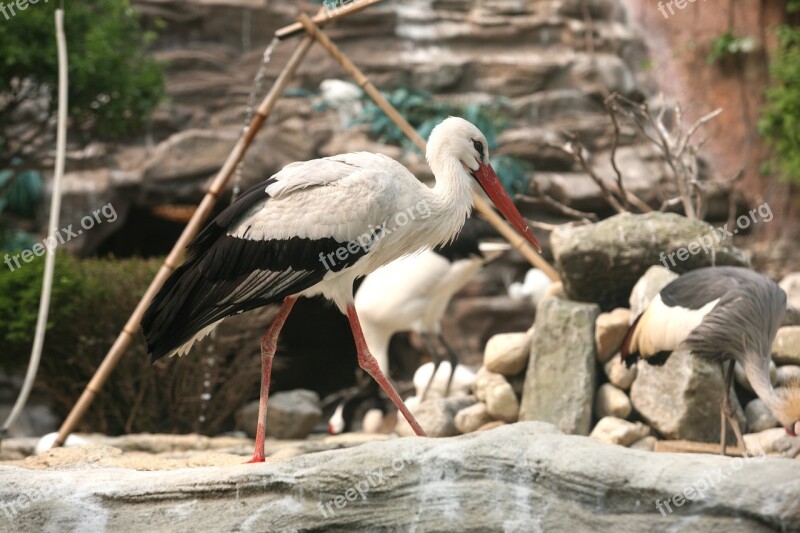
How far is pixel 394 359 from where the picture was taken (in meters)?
12.5

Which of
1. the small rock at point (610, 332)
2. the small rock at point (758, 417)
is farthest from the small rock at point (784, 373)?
the small rock at point (610, 332)

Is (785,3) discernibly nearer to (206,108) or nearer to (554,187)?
(554,187)

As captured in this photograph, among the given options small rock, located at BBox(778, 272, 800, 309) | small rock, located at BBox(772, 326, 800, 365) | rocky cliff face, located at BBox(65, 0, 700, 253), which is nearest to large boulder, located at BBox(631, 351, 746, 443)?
small rock, located at BBox(772, 326, 800, 365)

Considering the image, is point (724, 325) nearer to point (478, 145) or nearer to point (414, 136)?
point (478, 145)

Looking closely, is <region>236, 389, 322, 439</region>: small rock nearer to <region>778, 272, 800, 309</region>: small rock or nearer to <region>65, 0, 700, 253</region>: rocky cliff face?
<region>65, 0, 700, 253</region>: rocky cliff face

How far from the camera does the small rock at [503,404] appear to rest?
23.2 ft

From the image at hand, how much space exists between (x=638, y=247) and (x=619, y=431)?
1266 millimetres

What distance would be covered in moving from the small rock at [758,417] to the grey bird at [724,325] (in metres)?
0.49

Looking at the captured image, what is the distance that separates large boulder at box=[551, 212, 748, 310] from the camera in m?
6.61

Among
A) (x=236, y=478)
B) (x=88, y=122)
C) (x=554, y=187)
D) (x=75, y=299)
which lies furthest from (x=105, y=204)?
(x=236, y=478)

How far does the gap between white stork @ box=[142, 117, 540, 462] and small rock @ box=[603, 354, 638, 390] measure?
8.35ft

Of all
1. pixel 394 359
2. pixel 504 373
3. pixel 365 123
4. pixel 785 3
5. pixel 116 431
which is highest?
pixel 785 3

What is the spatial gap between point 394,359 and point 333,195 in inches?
318

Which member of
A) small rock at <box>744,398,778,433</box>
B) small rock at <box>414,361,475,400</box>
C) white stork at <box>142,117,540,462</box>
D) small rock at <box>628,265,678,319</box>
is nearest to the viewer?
white stork at <box>142,117,540,462</box>
